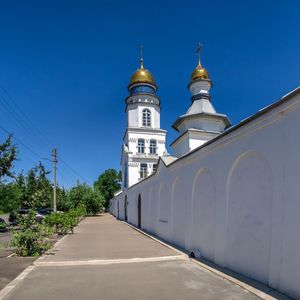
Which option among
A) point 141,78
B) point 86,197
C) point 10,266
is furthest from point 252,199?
point 86,197

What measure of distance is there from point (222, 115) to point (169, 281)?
51.7 ft

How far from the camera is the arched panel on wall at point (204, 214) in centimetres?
888

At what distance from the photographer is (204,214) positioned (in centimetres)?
955

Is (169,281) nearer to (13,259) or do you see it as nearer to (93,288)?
(93,288)

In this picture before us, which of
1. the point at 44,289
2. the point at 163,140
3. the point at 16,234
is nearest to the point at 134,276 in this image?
the point at 44,289

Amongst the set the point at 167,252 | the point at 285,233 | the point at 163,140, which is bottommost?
the point at 167,252

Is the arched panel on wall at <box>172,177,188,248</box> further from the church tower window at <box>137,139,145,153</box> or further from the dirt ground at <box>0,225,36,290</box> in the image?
the church tower window at <box>137,139,145,153</box>

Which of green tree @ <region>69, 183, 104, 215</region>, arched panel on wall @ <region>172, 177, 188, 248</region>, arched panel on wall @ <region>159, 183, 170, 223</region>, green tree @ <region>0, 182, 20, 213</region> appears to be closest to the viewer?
arched panel on wall @ <region>172, 177, 188, 248</region>

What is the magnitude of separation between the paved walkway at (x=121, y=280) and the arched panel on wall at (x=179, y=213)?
1.74m

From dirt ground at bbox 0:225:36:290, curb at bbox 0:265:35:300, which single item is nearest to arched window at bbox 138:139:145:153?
dirt ground at bbox 0:225:36:290

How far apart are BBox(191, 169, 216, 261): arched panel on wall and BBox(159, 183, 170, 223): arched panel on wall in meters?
3.82

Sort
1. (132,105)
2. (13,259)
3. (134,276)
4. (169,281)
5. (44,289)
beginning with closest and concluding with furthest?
1. (44,289)
2. (169,281)
3. (134,276)
4. (13,259)
5. (132,105)

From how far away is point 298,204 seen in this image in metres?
5.12

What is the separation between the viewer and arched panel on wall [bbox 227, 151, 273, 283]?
245 inches
